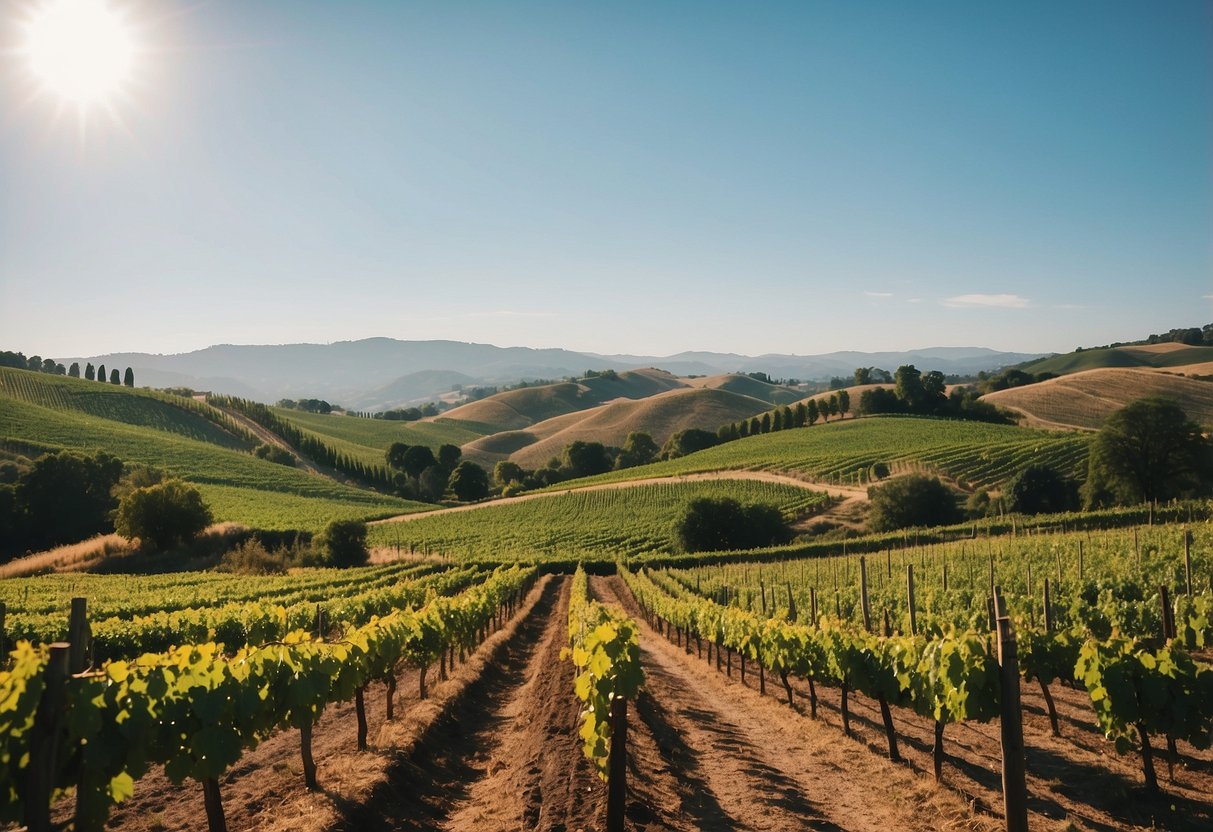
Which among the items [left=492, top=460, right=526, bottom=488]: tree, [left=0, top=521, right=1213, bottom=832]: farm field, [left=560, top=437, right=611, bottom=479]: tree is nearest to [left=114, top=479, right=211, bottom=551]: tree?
[left=0, top=521, right=1213, bottom=832]: farm field

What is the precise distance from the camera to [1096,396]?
3782 inches

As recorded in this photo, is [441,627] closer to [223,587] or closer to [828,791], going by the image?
[828,791]

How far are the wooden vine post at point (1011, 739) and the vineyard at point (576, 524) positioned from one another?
143 feet

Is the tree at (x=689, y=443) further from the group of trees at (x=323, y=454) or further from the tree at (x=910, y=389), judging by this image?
the group of trees at (x=323, y=454)

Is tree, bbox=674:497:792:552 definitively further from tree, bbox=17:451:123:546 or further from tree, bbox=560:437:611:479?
tree, bbox=560:437:611:479

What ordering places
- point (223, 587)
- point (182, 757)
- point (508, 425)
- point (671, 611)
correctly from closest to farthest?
point (182, 757) → point (671, 611) → point (223, 587) → point (508, 425)

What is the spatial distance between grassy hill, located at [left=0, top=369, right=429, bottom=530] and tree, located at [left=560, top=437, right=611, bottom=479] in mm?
25749

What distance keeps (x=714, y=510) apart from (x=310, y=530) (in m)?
31.2

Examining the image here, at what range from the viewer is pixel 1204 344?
158 meters

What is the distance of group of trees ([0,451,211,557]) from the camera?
49438 mm

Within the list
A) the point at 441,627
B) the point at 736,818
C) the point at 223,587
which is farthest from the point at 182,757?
the point at 223,587

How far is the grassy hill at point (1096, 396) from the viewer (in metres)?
87.9

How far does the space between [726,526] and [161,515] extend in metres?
38.5

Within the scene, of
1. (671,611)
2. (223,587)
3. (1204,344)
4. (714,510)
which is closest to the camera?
(671,611)
